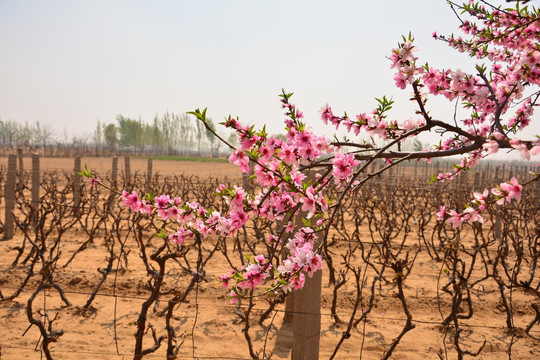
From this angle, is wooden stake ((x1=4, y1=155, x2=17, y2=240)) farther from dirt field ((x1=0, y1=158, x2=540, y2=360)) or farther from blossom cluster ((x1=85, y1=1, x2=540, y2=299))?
blossom cluster ((x1=85, y1=1, x2=540, y2=299))

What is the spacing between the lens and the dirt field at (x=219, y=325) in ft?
9.69

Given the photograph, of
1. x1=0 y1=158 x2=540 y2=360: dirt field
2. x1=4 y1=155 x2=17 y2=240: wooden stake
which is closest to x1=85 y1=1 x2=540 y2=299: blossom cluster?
x1=0 y1=158 x2=540 y2=360: dirt field

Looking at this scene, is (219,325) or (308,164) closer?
(308,164)

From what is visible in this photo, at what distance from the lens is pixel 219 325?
135 inches

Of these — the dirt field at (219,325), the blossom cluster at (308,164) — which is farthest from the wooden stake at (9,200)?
the blossom cluster at (308,164)

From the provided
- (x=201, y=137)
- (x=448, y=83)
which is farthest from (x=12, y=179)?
(x=201, y=137)

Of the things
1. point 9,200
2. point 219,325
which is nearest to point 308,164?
point 219,325

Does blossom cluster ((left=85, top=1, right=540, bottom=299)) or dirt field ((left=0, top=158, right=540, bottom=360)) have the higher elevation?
blossom cluster ((left=85, top=1, right=540, bottom=299))

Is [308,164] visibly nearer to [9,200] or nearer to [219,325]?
[219,325]

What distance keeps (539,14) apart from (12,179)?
21.9 ft

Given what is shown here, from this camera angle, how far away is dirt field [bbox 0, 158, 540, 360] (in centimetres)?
295

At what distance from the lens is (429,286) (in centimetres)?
450

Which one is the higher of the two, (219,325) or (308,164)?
(308,164)

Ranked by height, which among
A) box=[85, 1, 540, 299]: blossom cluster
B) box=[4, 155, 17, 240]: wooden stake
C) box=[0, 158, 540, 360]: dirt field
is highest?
box=[85, 1, 540, 299]: blossom cluster
